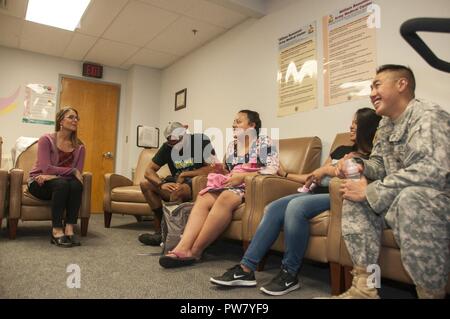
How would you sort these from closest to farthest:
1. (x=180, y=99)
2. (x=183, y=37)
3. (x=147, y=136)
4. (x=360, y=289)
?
(x=360, y=289) → (x=183, y=37) → (x=180, y=99) → (x=147, y=136)

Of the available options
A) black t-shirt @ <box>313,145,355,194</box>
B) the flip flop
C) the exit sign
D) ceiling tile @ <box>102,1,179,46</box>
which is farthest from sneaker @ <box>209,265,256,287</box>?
the exit sign

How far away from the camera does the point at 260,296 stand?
1.53m

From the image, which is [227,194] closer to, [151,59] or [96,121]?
[151,59]

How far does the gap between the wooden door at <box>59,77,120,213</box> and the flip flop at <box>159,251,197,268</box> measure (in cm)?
335

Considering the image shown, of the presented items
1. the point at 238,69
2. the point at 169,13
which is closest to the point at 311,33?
the point at 238,69

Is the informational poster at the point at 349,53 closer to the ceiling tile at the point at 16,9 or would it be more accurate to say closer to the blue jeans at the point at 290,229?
the blue jeans at the point at 290,229

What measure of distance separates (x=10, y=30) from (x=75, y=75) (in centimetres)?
106

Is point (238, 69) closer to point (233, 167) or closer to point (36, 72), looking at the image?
point (233, 167)

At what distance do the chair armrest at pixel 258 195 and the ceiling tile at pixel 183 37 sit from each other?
2.35m

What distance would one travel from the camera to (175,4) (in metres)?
3.31

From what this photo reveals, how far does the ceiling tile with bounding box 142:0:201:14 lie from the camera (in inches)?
128

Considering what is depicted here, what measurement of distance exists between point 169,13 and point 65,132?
1.61m

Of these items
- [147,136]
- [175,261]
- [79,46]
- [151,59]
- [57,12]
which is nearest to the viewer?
[175,261]

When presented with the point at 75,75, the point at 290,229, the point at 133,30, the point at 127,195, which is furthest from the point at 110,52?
the point at 290,229
